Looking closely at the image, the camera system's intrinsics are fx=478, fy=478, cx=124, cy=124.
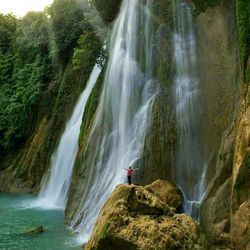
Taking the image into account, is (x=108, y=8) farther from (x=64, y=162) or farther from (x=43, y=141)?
(x=43, y=141)

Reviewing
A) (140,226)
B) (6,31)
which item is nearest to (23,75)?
(6,31)

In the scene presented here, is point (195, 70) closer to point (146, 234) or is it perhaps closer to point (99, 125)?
point (99, 125)

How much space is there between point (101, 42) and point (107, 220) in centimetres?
1530

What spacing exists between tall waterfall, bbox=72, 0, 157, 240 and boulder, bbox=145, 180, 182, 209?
2060 mm

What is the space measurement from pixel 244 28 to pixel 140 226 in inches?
271

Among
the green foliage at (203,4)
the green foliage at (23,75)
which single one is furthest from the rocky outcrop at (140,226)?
the green foliage at (23,75)

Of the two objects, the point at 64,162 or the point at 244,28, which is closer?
the point at 244,28

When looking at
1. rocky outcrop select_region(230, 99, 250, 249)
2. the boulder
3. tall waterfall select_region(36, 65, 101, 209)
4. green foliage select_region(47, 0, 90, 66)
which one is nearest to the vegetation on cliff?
Result: green foliage select_region(47, 0, 90, 66)

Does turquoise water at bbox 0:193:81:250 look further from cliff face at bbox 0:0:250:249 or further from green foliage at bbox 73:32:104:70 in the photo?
green foliage at bbox 73:32:104:70

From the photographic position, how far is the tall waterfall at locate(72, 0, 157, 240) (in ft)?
59.3

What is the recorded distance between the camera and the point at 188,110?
16844 mm

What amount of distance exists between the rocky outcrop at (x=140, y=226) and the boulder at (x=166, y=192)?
2.46 meters

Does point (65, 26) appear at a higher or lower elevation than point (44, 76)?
higher

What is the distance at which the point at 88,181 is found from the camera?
19938 millimetres
